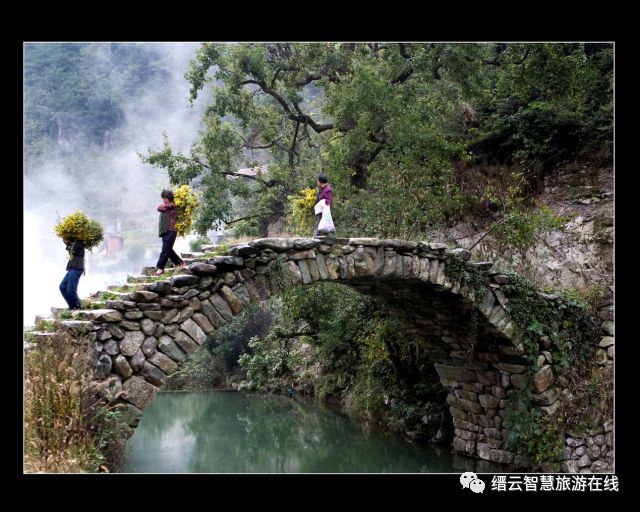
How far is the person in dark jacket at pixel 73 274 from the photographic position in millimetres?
6316

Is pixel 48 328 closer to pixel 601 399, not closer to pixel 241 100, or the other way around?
pixel 601 399

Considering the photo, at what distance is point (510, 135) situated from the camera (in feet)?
43.0

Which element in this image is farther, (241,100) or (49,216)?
(49,216)

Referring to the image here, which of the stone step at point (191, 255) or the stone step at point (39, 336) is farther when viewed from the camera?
the stone step at point (191, 255)

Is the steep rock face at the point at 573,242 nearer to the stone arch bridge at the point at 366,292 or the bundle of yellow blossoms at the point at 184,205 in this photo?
the stone arch bridge at the point at 366,292

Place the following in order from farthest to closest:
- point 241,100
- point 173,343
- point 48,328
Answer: point 241,100 < point 173,343 < point 48,328

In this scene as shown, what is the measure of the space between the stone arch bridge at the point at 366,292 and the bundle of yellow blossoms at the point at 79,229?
2.06 feet

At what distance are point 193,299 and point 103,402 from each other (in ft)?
4.19

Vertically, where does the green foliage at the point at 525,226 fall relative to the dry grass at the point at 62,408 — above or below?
above

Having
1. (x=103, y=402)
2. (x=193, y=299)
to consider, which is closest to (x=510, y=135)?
(x=193, y=299)
